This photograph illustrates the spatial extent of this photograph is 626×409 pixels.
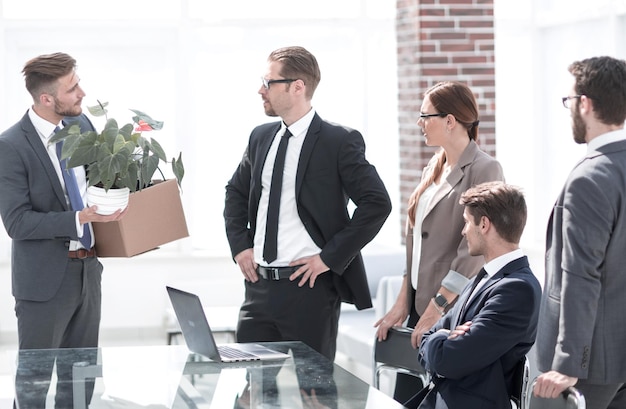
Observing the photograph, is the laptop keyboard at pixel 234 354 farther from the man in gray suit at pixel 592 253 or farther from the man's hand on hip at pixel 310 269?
the man in gray suit at pixel 592 253

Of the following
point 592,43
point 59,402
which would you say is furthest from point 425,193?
point 592,43

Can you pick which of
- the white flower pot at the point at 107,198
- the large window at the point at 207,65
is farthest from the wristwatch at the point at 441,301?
the large window at the point at 207,65

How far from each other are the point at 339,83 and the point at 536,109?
67.1 inches

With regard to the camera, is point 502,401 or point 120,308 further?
point 120,308

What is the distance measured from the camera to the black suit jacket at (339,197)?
12.6 feet

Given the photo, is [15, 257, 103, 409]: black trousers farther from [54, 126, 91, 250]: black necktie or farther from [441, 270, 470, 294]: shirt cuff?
[441, 270, 470, 294]: shirt cuff

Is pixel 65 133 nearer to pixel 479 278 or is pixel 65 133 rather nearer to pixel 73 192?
pixel 73 192

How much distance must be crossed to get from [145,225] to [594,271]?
192 centimetres

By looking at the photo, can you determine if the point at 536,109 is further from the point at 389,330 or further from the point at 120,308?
the point at 389,330

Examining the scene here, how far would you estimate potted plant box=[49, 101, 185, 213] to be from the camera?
3.73 meters

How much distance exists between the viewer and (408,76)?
23.1 feet

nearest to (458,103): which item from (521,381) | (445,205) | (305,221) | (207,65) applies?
(445,205)

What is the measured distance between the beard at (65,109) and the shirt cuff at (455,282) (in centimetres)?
168

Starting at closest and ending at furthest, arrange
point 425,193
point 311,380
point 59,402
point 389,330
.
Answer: point 59,402 < point 311,380 < point 389,330 < point 425,193
